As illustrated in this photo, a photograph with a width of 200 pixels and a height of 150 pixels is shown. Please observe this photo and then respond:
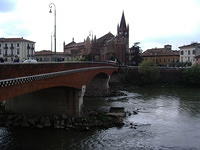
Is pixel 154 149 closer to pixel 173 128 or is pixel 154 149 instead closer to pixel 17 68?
pixel 173 128

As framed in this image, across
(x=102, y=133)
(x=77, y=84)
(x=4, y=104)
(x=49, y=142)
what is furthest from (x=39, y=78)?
(x=4, y=104)

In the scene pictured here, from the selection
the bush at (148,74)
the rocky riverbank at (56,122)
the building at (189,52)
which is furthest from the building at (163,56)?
the rocky riverbank at (56,122)

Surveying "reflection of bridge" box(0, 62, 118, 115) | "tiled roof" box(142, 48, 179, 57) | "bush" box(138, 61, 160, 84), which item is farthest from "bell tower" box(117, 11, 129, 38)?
"reflection of bridge" box(0, 62, 118, 115)

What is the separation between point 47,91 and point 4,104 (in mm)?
6129

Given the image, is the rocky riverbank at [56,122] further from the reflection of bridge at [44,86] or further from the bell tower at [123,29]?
the bell tower at [123,29]

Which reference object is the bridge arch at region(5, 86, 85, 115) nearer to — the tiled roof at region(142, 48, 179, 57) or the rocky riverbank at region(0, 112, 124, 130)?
the rocky riverbank at region(0, 112, 124, 130)

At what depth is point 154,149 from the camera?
3088 centimetres

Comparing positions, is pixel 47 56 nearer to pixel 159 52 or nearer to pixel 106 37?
pixel 106 37

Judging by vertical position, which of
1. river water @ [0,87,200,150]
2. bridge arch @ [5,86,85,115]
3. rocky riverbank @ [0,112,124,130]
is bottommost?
river water @ [0,87,200,150]

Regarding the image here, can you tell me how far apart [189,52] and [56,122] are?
95.8 meters

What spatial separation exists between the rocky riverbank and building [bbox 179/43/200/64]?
8854 centimetres

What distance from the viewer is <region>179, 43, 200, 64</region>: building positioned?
124188mm

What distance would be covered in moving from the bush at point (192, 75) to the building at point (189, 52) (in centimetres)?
2883

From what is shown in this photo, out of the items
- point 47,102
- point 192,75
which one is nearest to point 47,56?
point 192,75
